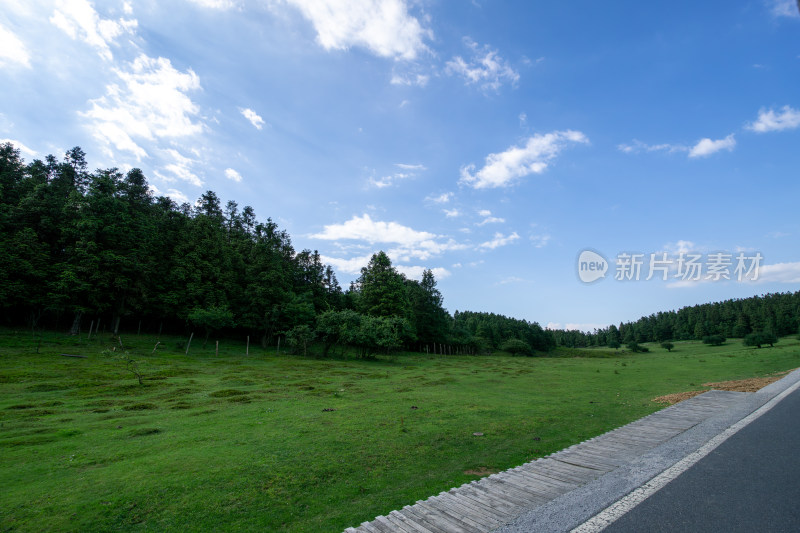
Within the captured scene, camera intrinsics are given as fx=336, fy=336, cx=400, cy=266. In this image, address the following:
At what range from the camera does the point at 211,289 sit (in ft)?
176

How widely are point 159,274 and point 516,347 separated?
268 ft

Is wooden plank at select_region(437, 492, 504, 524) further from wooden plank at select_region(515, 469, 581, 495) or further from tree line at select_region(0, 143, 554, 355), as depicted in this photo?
tree line at select_region(0, 143, 554, 355)

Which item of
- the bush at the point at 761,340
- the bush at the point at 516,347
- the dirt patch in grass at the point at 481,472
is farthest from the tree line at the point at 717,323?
the dirt patch in grass at the point at 481,472

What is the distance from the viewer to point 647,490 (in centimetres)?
713

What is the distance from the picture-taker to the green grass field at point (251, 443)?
8.11 m

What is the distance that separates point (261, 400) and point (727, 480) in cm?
2025

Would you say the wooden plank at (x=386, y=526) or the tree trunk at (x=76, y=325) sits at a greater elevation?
the tree trunk at (x=76, y=325)

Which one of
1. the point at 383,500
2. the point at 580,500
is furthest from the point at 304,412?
the point at 580,500

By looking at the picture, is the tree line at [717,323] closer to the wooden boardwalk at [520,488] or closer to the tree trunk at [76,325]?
the wooden boardwalk at [520,488]

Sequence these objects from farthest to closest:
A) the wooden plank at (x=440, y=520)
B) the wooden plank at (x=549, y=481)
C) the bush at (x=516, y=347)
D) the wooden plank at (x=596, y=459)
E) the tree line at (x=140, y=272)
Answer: the bush at (x=516, y=347)
the tree line at (x=140, y=272)
the wooden plank at (x=596, y=459)
the wooden plank at (x=549, y=481)
the wooden plank at (x=440, y=520)

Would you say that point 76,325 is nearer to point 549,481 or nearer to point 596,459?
point 549,481

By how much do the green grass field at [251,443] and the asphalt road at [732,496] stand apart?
4.54m

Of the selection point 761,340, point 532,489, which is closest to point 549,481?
point 532,489

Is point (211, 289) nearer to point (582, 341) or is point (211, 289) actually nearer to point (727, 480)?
point (727, 480)
